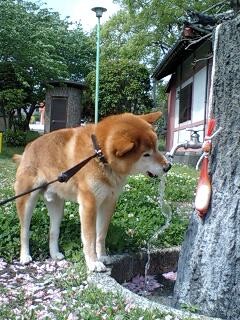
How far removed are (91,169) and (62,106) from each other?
90.8ft

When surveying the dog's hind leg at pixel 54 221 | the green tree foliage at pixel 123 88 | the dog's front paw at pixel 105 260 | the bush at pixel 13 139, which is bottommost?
the dog's front paw at pixel 105 260

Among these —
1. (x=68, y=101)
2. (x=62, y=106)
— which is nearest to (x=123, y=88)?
(x=68, y=101)

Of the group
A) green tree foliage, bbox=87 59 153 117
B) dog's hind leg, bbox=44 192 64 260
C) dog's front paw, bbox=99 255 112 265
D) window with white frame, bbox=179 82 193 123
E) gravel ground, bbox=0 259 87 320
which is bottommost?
gravel ground, bbox=0 259 87 320

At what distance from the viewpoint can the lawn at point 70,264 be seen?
124 inches

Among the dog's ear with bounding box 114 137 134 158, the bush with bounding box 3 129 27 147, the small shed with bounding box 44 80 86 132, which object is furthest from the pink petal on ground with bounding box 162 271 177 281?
the small shed with bounding box 44 80 86 132

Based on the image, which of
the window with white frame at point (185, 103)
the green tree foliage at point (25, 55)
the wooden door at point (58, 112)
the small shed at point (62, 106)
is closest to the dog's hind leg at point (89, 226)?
the window with white frame at point (185, 103)

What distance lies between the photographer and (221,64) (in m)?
3.40

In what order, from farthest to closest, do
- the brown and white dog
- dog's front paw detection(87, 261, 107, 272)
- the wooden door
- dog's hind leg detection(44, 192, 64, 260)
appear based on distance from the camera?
the wooden door → dog's hind leg detection(44, 192, 64, 260) → dog's front paw detection(87, 261, 107, 272) → the brown and white dog

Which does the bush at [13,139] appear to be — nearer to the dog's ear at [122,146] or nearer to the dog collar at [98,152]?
the dog collar at [98,152]

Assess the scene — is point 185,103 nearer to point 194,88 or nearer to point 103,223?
point 194,88

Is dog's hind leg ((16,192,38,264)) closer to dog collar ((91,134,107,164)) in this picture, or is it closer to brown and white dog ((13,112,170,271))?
brown and white dog ((13,112,170,271))

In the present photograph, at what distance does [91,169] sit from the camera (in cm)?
396

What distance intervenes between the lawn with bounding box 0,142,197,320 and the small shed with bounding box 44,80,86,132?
23.8 metres

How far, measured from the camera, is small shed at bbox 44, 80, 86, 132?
30797 mm
